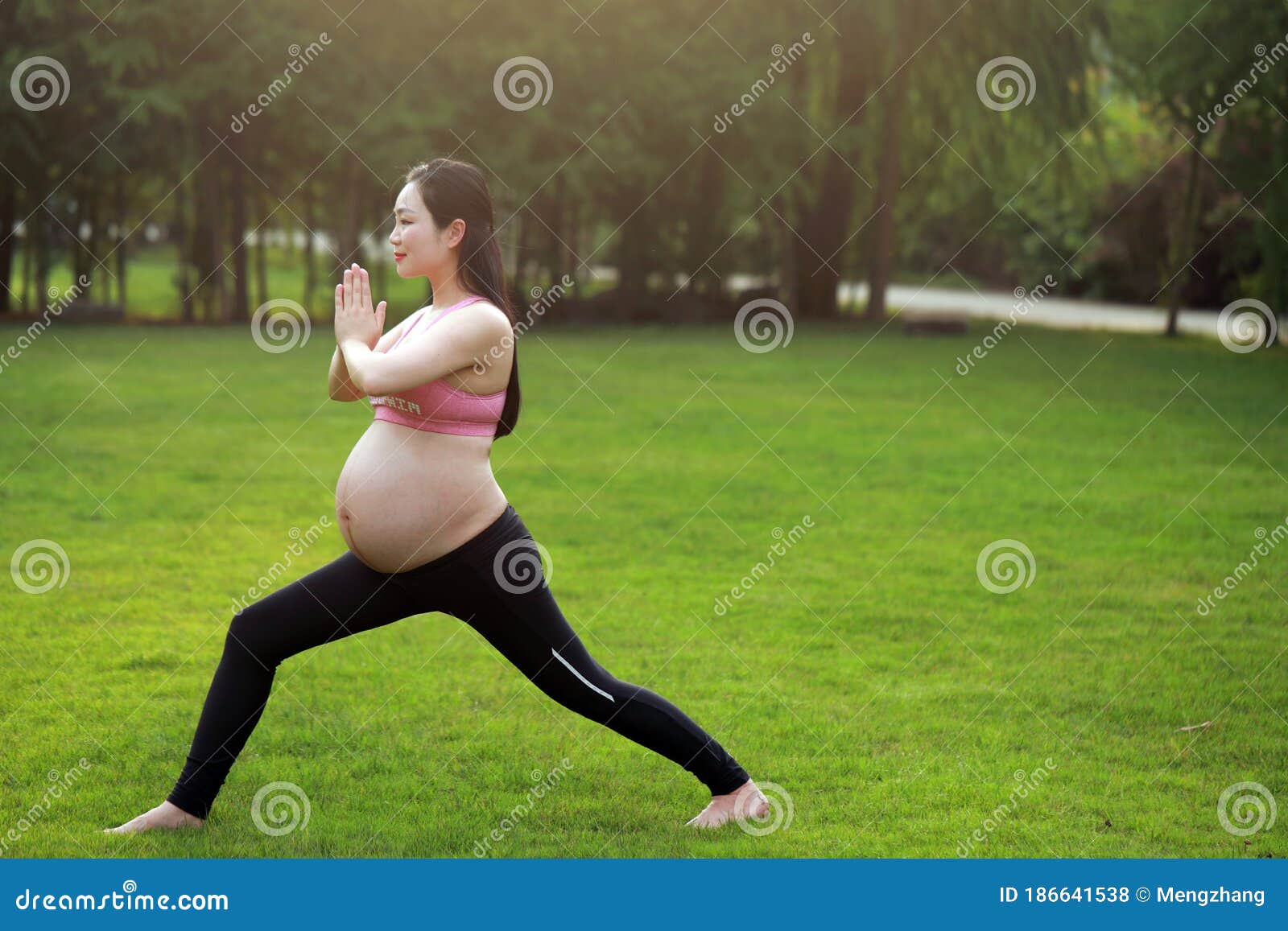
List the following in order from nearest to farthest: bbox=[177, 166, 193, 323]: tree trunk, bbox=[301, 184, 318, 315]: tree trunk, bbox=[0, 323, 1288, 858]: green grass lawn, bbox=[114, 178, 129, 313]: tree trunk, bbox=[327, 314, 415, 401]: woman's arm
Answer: bbox=[327, 314, 415, 401]: woman's arm < bbox=[0, 323, 1288, 858]: green grass lawn < bbox=[114, 178, 129, 313]: tree trunk < bbox=[177, 166, 193, 323]: tree trunk < bbox=[301, 184, 318, 315]: tree trunk

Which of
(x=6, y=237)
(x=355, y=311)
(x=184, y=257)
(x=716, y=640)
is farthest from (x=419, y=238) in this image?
(x=184, y=257)

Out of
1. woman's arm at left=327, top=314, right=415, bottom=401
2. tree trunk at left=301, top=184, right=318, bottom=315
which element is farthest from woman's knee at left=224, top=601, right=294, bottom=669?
tree trunk at left=301, top=184, right=318, bottom=315

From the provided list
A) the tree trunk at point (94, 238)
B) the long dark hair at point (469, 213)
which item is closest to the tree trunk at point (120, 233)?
the tree trunk at point (94, 238)

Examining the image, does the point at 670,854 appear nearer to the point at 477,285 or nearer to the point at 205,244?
the point at 477,285

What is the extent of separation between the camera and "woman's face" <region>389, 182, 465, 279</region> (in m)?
4.01

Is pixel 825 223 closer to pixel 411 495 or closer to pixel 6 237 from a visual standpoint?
pixel 6 237

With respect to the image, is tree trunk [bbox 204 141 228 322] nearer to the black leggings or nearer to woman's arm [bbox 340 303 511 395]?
the black leggings

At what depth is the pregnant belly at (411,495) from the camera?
4039 millimetres

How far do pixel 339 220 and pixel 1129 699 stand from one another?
2621cm

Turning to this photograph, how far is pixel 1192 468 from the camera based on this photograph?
1190 cm

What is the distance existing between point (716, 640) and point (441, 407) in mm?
3119

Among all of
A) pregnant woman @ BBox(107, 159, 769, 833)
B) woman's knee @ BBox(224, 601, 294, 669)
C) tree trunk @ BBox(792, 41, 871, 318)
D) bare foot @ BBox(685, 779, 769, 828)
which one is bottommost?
bare foot @ BBox(685, 779, 769, 828)

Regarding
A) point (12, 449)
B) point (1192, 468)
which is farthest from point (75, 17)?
point (1192, 468)

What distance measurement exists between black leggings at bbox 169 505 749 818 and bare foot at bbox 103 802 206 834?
0.03 m
